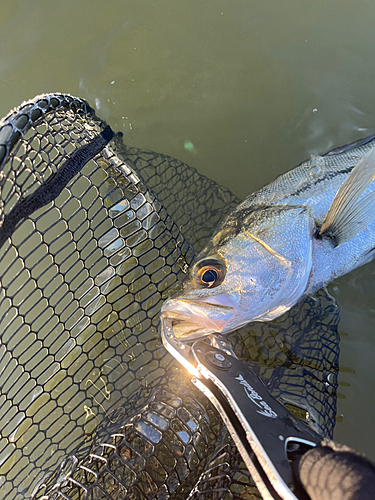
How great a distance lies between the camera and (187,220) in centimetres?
293

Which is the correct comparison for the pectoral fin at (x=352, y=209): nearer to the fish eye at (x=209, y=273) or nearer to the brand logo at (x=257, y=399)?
the fish eye at (x=209, y=273)

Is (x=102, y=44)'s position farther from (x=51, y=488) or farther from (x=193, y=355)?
(x=51, y=488)

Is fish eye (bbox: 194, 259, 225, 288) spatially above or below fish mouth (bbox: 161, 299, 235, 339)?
above

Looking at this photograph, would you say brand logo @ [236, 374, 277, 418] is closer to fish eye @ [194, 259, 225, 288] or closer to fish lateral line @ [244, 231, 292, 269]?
fish eye @ [194, 259, 225, 288]

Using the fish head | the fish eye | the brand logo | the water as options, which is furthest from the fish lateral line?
the water

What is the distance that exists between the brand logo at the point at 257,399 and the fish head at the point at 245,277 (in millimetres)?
325

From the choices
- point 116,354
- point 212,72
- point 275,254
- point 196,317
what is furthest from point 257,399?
point 212,72

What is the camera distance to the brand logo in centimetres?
155

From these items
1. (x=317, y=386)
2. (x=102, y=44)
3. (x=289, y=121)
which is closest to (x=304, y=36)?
(x=289, y=121)

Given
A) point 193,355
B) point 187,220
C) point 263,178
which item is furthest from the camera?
point 263,178

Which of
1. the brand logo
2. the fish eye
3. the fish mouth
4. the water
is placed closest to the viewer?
the brand logo

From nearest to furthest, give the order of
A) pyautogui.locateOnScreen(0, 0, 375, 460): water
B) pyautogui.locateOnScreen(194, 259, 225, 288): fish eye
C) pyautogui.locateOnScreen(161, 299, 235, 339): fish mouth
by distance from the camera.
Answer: pyautogui.locateOnScreen(161, 299, 235, 339): fish mouth, pyautogui.locateOnScreen(194, 259, 225, 288): fish eye, pyautogui.locateOnScreen(0, 0, 375, 460): water

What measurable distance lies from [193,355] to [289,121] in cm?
251

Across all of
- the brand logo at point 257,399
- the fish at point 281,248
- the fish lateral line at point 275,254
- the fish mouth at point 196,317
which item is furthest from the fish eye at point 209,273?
the brand logo at point 257,399
